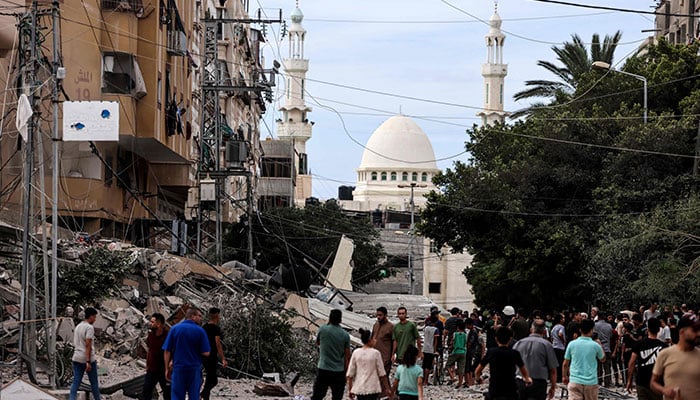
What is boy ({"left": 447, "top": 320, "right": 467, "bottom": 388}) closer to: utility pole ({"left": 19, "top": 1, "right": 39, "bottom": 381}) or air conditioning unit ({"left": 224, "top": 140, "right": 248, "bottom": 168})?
utility pole ({"left": 19, "top": 1, "right": 39, "bottom": 381})

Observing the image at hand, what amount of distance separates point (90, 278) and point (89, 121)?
3552 mm

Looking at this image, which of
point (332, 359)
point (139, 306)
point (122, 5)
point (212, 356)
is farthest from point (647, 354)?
A: point (122, 5)

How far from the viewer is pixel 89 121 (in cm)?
1944

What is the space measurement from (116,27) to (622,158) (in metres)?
14.6

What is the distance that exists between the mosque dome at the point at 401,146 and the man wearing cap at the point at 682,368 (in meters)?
135

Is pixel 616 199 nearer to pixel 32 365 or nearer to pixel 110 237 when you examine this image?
pixel 110 237

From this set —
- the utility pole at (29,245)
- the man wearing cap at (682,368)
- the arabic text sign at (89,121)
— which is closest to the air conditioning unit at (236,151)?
the arabic text sign at (89,121)

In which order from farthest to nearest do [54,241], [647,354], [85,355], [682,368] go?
[54,241] → [85,355] → [647,354] → [682,368]

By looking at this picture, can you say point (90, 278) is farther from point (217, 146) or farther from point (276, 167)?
point (276, 167)

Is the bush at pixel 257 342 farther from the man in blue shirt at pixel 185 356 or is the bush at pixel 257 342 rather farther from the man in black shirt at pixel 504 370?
the man in black shirt at pixel 504 370

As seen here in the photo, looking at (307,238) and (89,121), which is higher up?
(89,121)

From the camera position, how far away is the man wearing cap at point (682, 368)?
32.3ft

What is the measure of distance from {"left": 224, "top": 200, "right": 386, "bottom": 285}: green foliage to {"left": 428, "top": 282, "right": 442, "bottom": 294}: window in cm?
2343

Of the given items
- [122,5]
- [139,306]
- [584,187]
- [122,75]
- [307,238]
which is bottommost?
[139,306]
